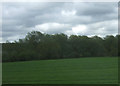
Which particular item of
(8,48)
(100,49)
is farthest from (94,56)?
(8,48)

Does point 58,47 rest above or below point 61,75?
above

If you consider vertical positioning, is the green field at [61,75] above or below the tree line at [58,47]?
below

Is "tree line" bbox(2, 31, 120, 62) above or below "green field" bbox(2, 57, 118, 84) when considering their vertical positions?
above

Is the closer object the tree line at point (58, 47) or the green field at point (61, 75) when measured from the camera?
the green field at point (61, 75)

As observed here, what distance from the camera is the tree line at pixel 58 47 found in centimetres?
3491

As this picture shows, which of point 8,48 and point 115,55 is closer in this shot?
point 8,48

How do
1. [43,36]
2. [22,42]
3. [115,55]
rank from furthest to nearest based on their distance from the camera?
[115,55] < [43,36] < [22,42]

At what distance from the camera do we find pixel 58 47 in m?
40.0

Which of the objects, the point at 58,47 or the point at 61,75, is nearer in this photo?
the point at 61,75

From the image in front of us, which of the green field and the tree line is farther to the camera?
the tree line

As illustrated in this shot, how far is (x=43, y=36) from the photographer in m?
40.0

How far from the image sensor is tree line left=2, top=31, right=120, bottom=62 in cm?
3491

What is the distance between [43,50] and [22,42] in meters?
4.34

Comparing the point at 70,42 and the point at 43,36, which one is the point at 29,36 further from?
the point at 70,42
